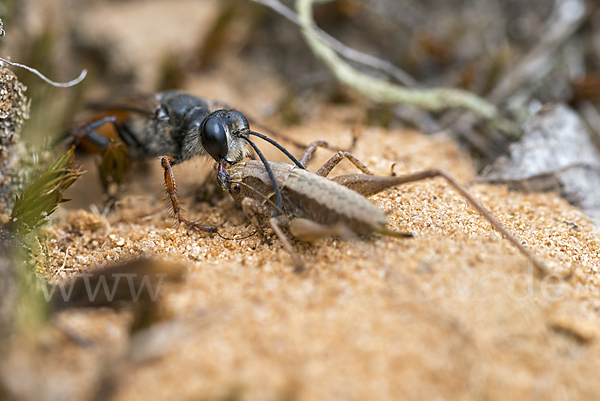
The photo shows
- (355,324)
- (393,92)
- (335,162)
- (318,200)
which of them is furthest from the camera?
(393,92)

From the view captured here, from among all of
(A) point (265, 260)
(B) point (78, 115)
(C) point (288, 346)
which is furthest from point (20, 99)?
(C) point (288, 346)

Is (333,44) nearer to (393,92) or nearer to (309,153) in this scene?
(393,92)

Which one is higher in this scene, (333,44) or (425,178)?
(333,44)

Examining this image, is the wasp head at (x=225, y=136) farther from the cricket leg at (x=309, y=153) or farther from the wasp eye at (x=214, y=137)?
the cricket leg at (x=309, y=153)

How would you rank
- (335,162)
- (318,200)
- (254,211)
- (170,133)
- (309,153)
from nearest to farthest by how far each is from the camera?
(318,200)
(254,211)
(335,162)
(309,153)
(170,133)

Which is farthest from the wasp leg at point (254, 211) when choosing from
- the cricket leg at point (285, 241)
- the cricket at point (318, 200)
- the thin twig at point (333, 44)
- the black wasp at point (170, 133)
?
the thin twig at point (333, 44)

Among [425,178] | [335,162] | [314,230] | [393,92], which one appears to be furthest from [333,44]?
[314,230]
